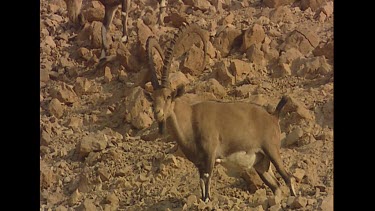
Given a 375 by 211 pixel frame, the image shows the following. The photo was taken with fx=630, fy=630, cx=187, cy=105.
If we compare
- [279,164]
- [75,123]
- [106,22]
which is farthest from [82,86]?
[279,164]

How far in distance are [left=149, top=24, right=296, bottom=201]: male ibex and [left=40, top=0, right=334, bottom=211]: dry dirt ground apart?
0.28 m

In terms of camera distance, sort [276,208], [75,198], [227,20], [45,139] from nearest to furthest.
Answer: [276,208], [75,198], [45,139], [227,20]

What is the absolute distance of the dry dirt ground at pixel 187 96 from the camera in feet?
18.3

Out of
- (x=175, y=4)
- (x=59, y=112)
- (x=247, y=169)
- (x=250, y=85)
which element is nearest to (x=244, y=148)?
(x=247, y=169)

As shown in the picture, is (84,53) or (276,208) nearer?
(276,208)

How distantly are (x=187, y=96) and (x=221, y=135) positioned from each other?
1135 millimetres

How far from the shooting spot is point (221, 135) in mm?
5191

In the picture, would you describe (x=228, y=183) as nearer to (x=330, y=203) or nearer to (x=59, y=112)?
(x=330, y=203)

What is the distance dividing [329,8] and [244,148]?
9.34 ft

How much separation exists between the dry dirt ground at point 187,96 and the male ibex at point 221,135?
11.1 inches

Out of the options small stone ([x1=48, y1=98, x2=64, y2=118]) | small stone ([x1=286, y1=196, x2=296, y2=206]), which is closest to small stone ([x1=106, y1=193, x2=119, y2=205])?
small stone ([x1=286, y1=196, x2=296, y2=206])

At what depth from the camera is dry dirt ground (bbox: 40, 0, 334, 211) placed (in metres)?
5.58

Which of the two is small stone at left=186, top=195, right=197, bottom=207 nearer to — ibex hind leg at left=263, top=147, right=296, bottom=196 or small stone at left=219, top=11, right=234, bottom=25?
ibex hind leg at left=263, top=147, right=296, bottom=196

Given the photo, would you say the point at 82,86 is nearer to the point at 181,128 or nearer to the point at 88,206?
the point at 88,206
